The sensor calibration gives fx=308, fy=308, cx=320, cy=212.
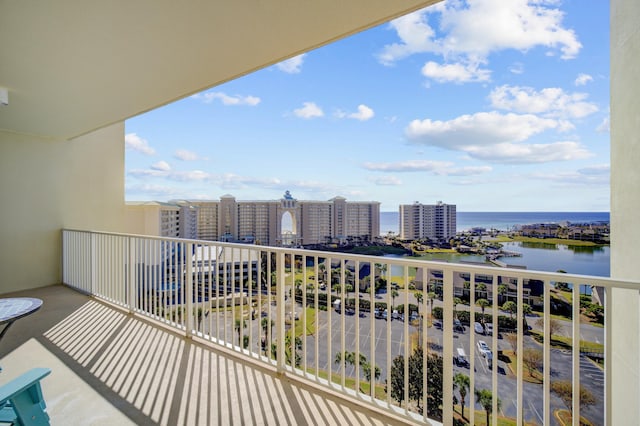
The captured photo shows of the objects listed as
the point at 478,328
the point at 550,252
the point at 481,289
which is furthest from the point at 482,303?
the point at 550,252

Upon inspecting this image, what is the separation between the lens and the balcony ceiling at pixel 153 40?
6.25ft

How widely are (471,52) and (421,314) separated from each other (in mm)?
9380

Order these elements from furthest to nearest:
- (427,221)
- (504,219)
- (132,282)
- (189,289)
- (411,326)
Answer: (427,221), (132,282), (504,219), (189,289), (411,326)

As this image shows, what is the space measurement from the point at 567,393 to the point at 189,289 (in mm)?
3074

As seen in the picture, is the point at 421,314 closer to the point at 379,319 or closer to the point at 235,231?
the point at 379,319

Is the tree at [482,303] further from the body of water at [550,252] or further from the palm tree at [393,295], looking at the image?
the palm tree at [393,295]

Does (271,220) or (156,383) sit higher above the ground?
(271,220)

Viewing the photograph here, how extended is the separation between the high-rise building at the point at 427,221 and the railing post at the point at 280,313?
1.76 metres

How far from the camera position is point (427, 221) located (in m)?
4.32

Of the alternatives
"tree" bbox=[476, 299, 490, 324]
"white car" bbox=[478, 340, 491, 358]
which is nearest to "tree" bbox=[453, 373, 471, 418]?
"white car" bbox=[478, 340, 491, 358]

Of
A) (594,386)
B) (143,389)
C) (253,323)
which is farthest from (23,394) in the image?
(594,386)

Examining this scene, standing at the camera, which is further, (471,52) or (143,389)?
(471,52)

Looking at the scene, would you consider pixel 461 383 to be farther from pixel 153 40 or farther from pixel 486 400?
pixel 153 40

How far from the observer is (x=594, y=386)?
1481mm
